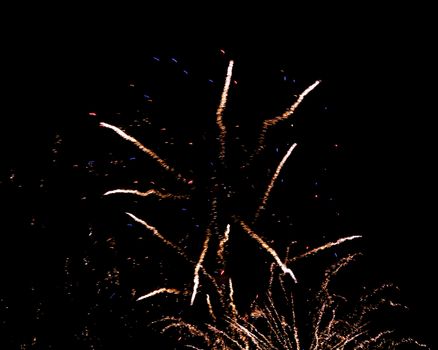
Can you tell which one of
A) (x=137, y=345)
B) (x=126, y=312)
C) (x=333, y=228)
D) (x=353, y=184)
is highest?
(x=353, y=184)

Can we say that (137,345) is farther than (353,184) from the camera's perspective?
Yes

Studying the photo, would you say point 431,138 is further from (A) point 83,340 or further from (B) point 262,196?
(A) point 83,340

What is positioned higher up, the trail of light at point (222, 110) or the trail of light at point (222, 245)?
the trail of light at point (222, 110)

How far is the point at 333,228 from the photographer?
6.17 meters

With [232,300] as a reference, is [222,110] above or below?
above

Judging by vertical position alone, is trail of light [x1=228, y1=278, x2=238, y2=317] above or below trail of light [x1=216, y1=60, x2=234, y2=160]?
below

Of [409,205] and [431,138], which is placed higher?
[431,138]

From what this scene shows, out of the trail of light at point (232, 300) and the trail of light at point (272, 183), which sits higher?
the trail of light at point (272, 183)

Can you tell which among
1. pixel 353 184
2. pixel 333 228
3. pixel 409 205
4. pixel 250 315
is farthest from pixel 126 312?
pixel 409 205

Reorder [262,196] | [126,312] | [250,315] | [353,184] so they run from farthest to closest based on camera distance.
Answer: [126,312]
[353,184]
[250,315]
[262,196]

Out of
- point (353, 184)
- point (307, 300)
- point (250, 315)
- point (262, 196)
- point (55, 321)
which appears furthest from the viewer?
point (55, 321)

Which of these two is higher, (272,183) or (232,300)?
(272,183)

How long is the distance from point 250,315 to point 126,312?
234 cm

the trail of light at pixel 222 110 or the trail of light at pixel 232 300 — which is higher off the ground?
the trail of light at pixel 222 110
